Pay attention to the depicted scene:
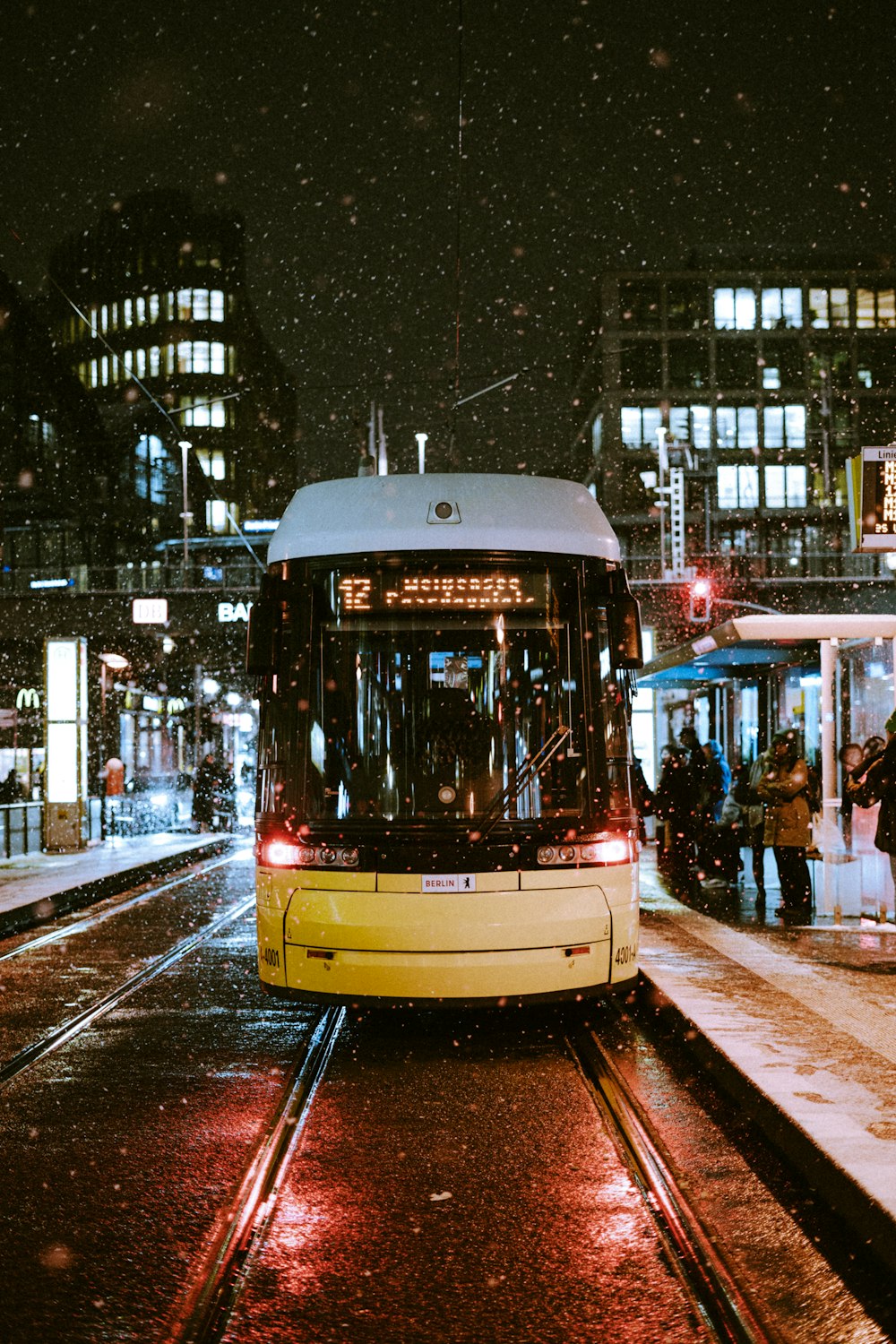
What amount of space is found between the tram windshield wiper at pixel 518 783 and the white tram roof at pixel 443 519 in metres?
1.13

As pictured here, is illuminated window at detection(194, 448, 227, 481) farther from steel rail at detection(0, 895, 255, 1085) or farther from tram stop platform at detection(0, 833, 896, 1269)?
steel rail at detection(0, 895, 255, 1085)

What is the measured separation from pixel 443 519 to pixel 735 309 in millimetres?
77490

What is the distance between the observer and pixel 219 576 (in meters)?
53.6

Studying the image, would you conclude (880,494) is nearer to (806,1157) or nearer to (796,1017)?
(796,1017)

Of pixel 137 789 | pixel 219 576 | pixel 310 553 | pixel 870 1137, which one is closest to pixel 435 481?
pixel 310 553

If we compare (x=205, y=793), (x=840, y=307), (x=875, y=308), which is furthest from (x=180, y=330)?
(x=205, y=793)

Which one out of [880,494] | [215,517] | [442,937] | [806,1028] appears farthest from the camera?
[215,517]

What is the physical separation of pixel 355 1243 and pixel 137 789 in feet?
99.2

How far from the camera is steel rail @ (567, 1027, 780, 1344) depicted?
385 centimetres

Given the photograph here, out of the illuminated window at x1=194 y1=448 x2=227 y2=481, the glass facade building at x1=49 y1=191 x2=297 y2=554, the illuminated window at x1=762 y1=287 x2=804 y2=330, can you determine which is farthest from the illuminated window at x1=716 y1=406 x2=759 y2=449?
the illuminated window at x1=194 y1=448 x2=227 y2=481

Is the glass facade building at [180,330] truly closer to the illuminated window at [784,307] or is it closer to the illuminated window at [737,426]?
the illuminated window at [737,426]

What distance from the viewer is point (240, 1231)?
15.1 feet

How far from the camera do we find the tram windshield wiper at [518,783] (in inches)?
294

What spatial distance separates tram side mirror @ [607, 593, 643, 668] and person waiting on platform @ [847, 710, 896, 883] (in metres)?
2.58
